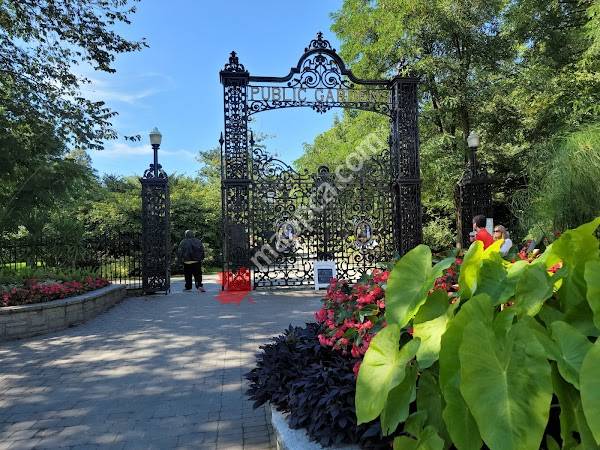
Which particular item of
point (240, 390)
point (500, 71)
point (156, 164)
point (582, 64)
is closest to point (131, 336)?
point (240, 390)

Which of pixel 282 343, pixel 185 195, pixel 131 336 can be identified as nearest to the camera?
pixel 282 343

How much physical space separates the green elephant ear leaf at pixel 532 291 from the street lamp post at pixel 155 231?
33.7ft

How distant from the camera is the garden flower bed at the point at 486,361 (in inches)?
51.1

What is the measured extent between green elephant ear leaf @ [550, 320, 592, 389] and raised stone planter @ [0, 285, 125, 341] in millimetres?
7381

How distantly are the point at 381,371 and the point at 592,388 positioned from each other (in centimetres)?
67

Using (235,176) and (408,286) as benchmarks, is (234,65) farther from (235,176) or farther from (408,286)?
(408,286)

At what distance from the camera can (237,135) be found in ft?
35.6

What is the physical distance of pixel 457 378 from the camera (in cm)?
144

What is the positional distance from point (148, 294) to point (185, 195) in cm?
1063

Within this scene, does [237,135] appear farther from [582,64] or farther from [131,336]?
[582,64]

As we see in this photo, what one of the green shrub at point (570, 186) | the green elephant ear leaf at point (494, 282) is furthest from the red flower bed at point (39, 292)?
the green shrub at point (570, 186)

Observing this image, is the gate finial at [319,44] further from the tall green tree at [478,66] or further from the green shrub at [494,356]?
the green shrub at [494,356]

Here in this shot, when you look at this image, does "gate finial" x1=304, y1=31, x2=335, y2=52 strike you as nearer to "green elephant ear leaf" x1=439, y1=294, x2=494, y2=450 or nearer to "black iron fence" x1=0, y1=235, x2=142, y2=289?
"black iron fence" x1=0, y1=235, x2=142, y2=289

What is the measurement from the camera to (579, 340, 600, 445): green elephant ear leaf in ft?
3.86
